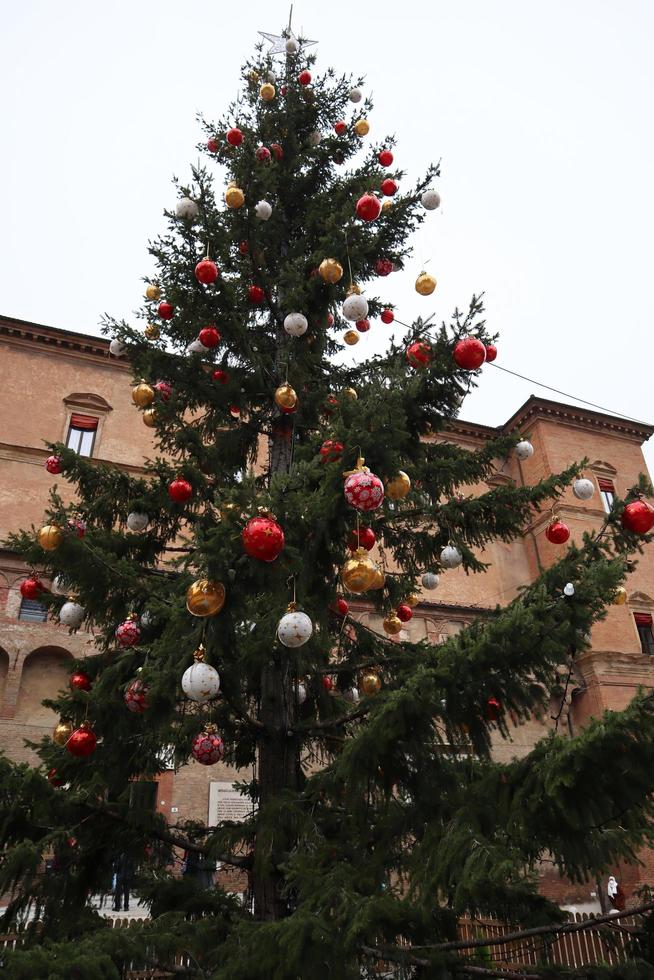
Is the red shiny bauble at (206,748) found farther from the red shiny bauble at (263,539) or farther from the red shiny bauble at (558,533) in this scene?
the red shiny bauble at (558,533)

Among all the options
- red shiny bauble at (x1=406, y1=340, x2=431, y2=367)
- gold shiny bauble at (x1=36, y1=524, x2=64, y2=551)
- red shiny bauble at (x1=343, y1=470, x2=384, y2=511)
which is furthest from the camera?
red shiny bauble at (x1=406, y1=340, x2=431, y2=367)

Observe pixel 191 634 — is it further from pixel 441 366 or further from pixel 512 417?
pixel 512 417

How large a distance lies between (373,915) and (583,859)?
901mm

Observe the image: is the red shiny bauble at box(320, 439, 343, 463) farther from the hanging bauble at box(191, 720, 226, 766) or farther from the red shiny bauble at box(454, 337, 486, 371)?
the hanging bauble at box(191, 720, 226, 766)

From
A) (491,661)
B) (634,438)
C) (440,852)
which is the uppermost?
(634,438)

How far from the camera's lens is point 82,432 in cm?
1811

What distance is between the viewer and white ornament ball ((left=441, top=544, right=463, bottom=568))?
6.07m

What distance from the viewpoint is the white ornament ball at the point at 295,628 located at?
3.71m

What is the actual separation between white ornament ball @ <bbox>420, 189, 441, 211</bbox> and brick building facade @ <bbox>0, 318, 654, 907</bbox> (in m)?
6.13

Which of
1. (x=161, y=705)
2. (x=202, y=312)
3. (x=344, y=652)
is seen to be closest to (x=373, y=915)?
(x=161, y=705)

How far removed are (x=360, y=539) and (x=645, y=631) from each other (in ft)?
65.4

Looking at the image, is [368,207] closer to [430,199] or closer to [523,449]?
[430,199]

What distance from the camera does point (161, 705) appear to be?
420cm

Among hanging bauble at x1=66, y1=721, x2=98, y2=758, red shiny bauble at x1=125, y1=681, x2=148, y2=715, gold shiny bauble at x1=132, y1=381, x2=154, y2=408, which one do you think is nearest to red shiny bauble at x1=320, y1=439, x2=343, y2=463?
red shiny bauble at x1=125, y1=681, x2=148, y2=715
